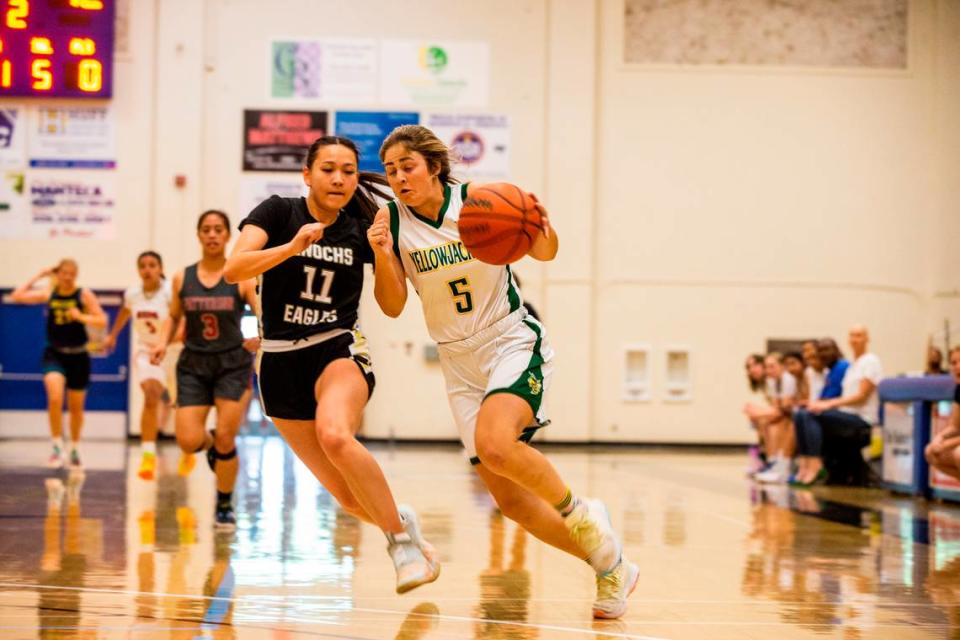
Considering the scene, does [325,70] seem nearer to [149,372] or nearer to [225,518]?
[149,372]

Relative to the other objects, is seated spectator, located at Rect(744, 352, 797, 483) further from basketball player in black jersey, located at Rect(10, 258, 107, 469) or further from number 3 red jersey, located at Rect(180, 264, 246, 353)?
basketball player in black jersey, located at Rect(10, 258, 107, 469)

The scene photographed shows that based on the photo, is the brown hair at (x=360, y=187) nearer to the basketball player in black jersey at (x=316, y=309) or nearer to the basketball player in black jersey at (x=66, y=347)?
the basketball player in black jersey at (x=316, y=309)

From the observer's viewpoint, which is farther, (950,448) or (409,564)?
(950,448)

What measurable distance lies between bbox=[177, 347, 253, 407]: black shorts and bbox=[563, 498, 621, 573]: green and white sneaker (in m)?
3.43

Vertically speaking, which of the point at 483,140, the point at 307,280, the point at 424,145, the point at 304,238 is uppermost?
the point at 483,140

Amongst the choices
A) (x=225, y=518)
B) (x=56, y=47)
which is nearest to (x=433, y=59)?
(x=56, y=47)

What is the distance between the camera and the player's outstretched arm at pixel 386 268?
15.1ft

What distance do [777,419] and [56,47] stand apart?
10467 mm

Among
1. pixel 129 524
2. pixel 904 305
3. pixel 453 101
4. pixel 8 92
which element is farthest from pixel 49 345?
pixel 904 305

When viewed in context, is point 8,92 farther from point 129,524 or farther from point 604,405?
point 129,524

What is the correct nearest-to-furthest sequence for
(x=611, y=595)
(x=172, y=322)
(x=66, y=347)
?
(x=611, y=595) → (x=172, y=322) → (x=66, y=347)

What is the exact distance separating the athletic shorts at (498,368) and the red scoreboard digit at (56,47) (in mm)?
10902

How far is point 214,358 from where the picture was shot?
24.7 ft

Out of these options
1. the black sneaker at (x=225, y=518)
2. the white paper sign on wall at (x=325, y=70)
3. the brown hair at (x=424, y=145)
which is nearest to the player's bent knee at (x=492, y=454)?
the brown hair at (x=424, y=145)
